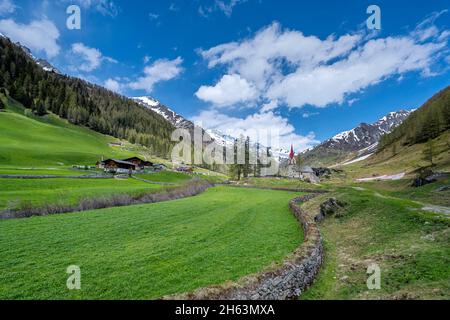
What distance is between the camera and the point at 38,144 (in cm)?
10119

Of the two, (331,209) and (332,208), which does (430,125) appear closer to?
(332,208)

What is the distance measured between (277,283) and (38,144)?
12138 centimetres

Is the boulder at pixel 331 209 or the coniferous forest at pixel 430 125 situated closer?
the boulder at pixel 331 209

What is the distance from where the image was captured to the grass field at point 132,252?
11188 millimetres

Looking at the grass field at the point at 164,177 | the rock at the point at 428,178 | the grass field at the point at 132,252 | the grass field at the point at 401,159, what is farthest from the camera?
the grass field at the point at 401,159

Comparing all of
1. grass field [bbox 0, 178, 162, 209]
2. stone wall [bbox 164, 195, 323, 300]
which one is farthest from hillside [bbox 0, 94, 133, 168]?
stone wall [bbox 164, 195, 323, 300]

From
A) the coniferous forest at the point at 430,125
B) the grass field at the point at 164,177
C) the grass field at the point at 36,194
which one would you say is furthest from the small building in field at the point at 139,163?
the coniferous forest at the point at 430,125

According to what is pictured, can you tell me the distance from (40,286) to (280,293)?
35.2ft

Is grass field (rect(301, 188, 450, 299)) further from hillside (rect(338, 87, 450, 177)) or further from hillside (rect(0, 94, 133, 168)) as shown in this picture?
hillside (rect(338, 87, 450, 177))

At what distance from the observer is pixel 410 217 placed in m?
18.9

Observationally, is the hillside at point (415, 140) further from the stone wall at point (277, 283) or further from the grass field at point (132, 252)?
the stone wall at point (277, 283)

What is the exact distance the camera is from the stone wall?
9180mm

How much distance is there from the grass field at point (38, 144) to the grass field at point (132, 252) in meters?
53.5

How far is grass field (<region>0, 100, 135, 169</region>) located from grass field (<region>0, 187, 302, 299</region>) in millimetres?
53506
